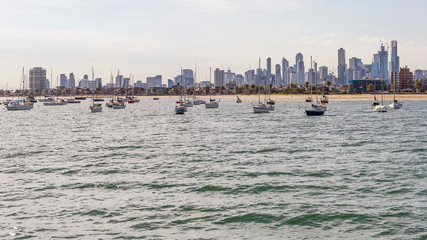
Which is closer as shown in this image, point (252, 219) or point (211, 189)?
point (252, 219)

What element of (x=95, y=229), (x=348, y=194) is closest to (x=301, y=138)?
(x=348, y=194)

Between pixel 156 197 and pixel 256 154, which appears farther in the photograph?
pixel 256 154

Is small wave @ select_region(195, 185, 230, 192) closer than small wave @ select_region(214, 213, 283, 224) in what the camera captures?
No

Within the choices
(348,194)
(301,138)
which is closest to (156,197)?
(348,194)

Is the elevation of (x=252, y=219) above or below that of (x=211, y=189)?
below

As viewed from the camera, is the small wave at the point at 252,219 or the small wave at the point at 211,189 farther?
the small wave at the point at 211,189

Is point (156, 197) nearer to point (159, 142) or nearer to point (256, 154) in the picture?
point (256, 154)

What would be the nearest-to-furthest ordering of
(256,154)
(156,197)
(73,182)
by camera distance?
(156,197), (73,182), (256,154)

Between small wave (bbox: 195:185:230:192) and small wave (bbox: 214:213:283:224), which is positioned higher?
small wave (bbox: 195:185:230:192)

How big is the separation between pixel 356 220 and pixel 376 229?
1.42m

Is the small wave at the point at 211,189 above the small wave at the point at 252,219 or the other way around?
above

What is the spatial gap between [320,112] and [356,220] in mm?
92712

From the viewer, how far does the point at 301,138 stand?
62781 millimetres

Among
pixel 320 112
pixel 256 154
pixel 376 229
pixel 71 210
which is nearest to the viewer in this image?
→ pixel 376 229
